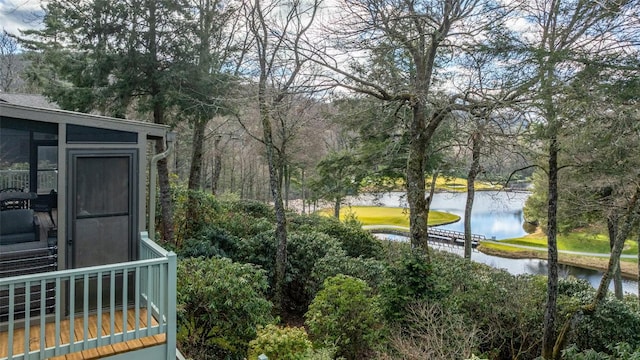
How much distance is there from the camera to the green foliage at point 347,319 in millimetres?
5992

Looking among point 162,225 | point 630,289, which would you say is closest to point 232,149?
point 162,225

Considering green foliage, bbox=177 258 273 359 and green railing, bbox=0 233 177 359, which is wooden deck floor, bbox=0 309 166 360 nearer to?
green railing, bbox=0 233 177 359

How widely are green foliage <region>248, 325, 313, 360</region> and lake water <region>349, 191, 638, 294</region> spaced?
8.59 metres

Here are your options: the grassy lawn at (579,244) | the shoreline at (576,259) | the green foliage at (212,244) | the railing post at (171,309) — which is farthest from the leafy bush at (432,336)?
the grassy lawn at (579,244)

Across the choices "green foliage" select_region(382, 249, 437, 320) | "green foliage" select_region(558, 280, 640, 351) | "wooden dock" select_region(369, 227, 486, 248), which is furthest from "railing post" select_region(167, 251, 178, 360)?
"wooden dock" select_region(369, 227, 486, 248)

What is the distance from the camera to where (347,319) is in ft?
20.0

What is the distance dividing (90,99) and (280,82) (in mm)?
4478

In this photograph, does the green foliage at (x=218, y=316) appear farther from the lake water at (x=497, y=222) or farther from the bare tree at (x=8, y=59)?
the bare tree at (x=8, y=59)

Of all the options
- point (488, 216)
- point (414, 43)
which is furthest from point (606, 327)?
point (488, 216)

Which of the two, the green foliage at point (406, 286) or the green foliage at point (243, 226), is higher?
the green foliage at point (243, 226)

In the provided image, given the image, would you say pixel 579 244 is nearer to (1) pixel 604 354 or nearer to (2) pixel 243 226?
(1) pixel 604 354

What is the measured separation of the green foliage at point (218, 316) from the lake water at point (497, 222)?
855 centimetres

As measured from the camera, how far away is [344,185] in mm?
15672

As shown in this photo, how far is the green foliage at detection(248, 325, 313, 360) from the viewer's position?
4520 millimetres
